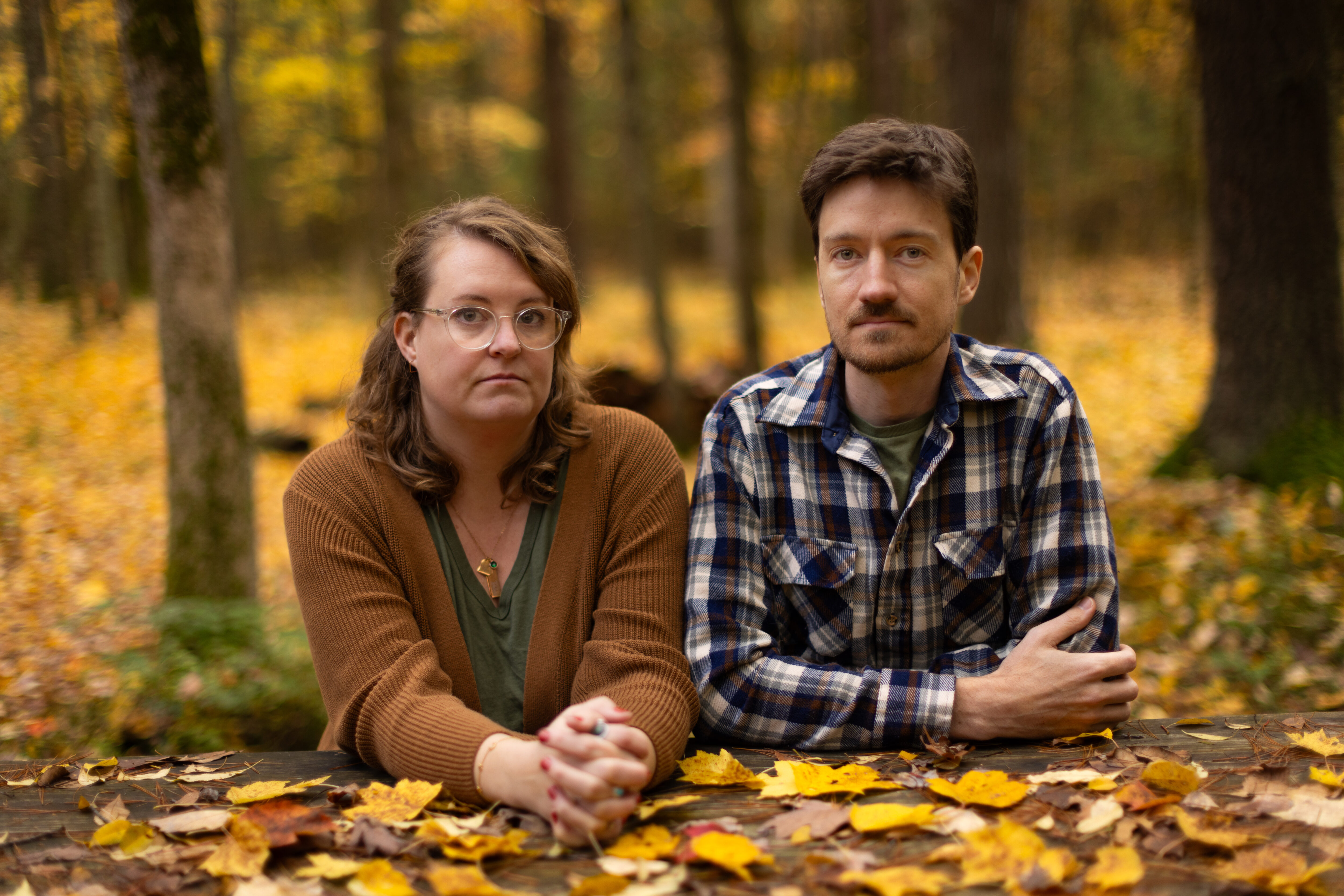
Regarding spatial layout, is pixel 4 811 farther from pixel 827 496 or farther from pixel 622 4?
pixel 622 4

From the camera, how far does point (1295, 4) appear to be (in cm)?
481

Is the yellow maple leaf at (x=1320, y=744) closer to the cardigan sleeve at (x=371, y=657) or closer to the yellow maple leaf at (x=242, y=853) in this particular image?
the cardigan sleeve at (x=371, y=657)

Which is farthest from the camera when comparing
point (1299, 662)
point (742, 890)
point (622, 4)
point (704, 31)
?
point (704, 31)

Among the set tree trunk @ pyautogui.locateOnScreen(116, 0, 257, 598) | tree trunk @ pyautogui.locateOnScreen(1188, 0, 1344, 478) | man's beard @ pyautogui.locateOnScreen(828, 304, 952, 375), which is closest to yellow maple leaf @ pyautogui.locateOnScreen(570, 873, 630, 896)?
man's beard @ pyautogui.locateOnScreen(828, 304, 952, 375)

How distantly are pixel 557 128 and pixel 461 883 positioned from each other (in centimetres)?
1383

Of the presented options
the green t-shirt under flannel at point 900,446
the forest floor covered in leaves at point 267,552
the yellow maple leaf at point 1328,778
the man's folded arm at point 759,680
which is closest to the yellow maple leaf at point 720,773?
the man's folded arm at point 759,680

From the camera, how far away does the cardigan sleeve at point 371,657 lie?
2.02 m

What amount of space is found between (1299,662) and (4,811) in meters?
4.39

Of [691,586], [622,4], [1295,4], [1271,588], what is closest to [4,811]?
[691,586]

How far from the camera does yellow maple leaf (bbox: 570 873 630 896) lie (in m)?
1.63

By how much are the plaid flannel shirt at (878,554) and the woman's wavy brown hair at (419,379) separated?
427mm

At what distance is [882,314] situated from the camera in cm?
229

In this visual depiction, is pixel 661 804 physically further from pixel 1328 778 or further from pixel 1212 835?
pixel 1328 778

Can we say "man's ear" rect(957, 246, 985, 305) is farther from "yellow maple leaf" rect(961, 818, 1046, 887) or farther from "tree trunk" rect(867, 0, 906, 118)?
"tree trunk" rect(867, 0, 906, 118)
